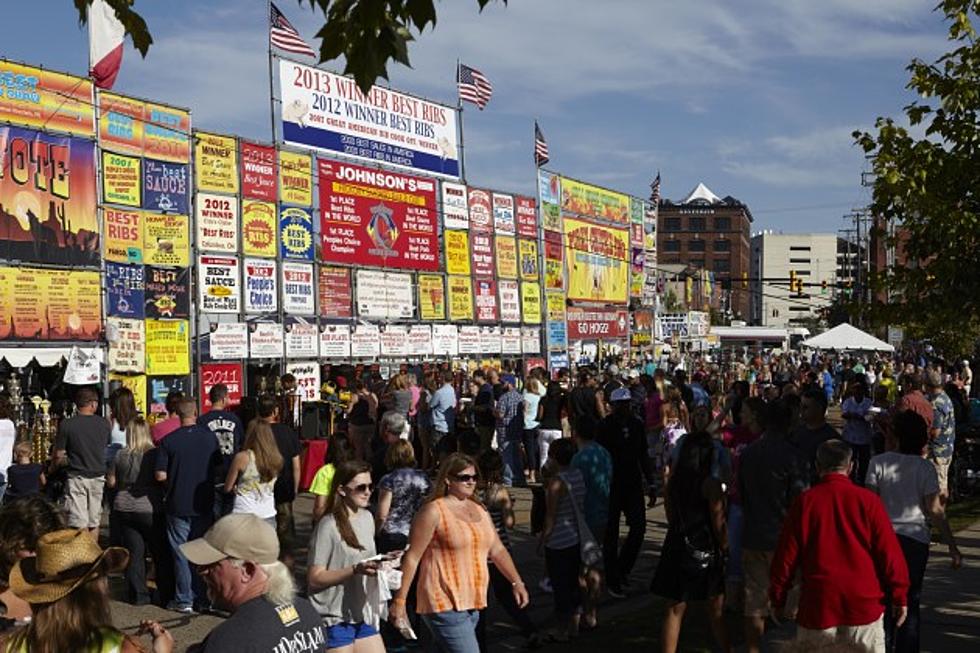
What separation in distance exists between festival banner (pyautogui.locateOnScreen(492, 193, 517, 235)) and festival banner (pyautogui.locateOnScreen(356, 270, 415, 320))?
175 inches

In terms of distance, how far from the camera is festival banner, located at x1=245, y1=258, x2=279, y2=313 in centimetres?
2442

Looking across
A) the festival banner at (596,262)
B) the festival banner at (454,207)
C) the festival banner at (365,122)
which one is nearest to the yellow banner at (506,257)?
the festival banner at (454,207)

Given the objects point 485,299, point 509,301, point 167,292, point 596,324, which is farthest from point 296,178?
point 596,324

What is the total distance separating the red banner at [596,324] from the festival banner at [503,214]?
4835mm

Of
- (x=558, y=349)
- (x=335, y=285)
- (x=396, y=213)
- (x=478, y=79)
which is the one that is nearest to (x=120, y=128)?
(x=335, y=285)

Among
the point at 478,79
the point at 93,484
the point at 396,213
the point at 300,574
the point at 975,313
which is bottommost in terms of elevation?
the point at 300,574

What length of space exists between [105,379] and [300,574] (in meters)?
10.1

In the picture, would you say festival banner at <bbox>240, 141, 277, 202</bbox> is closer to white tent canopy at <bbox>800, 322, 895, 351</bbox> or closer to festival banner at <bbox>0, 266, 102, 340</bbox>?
festival banner at <bbox>0, 266, 102, 340</bbox>

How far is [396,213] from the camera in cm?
2911

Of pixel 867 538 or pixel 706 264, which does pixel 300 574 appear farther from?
pixel 706 264

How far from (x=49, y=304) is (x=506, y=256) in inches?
607

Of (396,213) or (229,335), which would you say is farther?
(396,213)

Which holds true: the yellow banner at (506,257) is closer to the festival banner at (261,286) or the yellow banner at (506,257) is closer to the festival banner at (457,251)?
the festival banner at (457,251)

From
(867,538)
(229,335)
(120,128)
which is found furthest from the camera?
(229,335)
